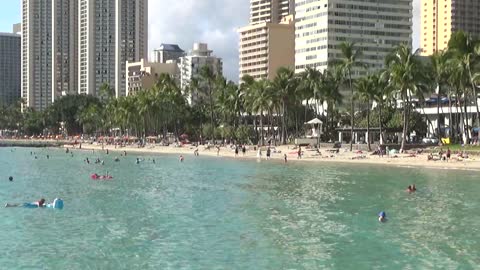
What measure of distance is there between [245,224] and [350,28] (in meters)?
162

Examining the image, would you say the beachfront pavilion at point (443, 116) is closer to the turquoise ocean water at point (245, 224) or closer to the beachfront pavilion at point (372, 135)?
the beachfront pavilion at point (372, 135)

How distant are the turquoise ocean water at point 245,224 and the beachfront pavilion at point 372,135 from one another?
136 feet

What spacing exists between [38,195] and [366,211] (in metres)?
22.8

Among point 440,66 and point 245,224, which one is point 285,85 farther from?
point 245,224

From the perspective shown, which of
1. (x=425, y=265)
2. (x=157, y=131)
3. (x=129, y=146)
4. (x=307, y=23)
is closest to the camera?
(x=425, y=265)

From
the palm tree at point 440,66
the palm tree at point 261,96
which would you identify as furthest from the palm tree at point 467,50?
the palm tree at point 261,96

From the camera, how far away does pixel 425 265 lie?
22734mm

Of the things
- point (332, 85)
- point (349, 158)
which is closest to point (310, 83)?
point (332, 85)

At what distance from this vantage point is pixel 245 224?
31.4 meters

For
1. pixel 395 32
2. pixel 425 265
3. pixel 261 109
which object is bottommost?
pixel 425 265

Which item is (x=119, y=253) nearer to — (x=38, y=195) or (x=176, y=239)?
(x=176, y=239)

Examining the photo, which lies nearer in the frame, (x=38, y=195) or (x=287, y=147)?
(x=38, y=195)

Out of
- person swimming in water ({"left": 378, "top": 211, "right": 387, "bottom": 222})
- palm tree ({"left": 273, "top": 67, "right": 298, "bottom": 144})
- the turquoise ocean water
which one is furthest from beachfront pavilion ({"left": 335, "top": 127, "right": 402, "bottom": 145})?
person swimming in water ({"left": 378, "top": 211, "right": 387, "bottom": 222})

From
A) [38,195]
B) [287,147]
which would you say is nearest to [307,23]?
[287,147]
